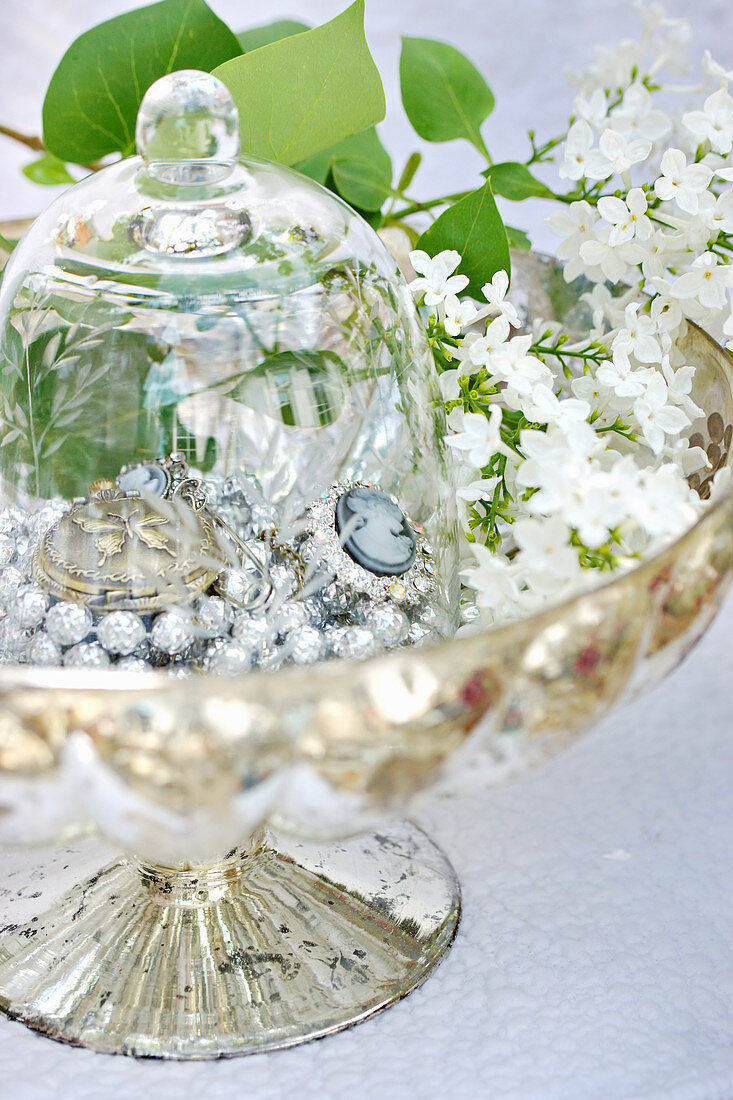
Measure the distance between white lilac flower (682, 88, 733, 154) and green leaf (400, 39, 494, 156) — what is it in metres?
0.18

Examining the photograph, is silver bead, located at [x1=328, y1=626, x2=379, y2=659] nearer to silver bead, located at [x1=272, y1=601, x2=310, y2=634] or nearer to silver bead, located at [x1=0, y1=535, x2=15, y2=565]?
silver bead, located at [x1=272, y1=601, x2=310, y2=634]

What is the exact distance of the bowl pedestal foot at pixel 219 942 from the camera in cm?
54

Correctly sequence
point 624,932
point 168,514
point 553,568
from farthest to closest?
point 624,932 → point 168,514 → point 553,568

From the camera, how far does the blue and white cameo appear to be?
52cm

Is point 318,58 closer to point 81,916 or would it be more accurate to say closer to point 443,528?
point 443,528

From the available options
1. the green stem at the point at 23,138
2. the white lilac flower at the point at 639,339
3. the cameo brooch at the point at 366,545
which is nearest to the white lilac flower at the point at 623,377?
the white lilac flower at the point at 639,339

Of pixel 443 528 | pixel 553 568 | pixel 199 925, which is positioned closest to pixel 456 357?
pixel 443 528

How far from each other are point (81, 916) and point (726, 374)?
1.39 feet

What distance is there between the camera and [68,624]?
0.48 metres

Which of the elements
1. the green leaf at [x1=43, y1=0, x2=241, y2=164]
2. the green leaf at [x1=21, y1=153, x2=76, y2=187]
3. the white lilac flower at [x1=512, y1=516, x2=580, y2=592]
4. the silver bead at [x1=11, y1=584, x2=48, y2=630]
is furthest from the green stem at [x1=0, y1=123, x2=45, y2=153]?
the white lilac flower at [x1=512, y1=516, x2=580, y2=592]

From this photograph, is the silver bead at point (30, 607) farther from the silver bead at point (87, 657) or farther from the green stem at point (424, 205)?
the green stem at point (424, 205)

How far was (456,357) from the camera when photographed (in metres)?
0.58

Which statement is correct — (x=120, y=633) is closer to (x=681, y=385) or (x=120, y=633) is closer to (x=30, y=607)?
(x=30, y=607)

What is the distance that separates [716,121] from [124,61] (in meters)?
0.33
